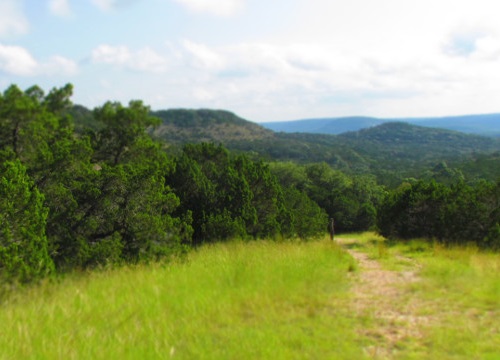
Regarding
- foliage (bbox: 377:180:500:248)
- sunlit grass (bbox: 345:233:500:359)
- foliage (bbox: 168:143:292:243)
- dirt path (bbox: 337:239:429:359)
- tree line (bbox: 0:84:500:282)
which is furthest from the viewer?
foliage (bbox: 377:180:500:248)

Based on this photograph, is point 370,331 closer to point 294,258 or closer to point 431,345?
point 431,345

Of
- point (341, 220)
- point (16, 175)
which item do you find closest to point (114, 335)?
point (16, 175)

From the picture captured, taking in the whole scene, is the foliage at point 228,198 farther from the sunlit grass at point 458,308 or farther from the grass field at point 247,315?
the grass field at point 247,315

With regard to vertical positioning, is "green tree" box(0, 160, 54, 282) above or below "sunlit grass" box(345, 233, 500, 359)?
above

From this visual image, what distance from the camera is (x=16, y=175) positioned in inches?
366

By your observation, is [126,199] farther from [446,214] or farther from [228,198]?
[446,214]

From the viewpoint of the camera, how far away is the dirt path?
420 centimetres

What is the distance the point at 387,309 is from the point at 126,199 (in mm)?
10084

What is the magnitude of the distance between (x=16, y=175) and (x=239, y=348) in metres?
7.98

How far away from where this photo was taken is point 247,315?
484 cm

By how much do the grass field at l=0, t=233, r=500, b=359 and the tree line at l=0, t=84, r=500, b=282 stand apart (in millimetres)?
3716

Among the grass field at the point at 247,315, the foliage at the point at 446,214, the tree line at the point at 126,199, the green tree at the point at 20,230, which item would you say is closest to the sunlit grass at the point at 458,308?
the grass field at the point at 247,315

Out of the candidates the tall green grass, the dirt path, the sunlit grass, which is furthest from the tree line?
the sunlit grass

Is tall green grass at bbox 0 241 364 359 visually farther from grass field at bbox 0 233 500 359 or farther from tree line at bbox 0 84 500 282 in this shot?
tree line at bbox 0 84 500 282
